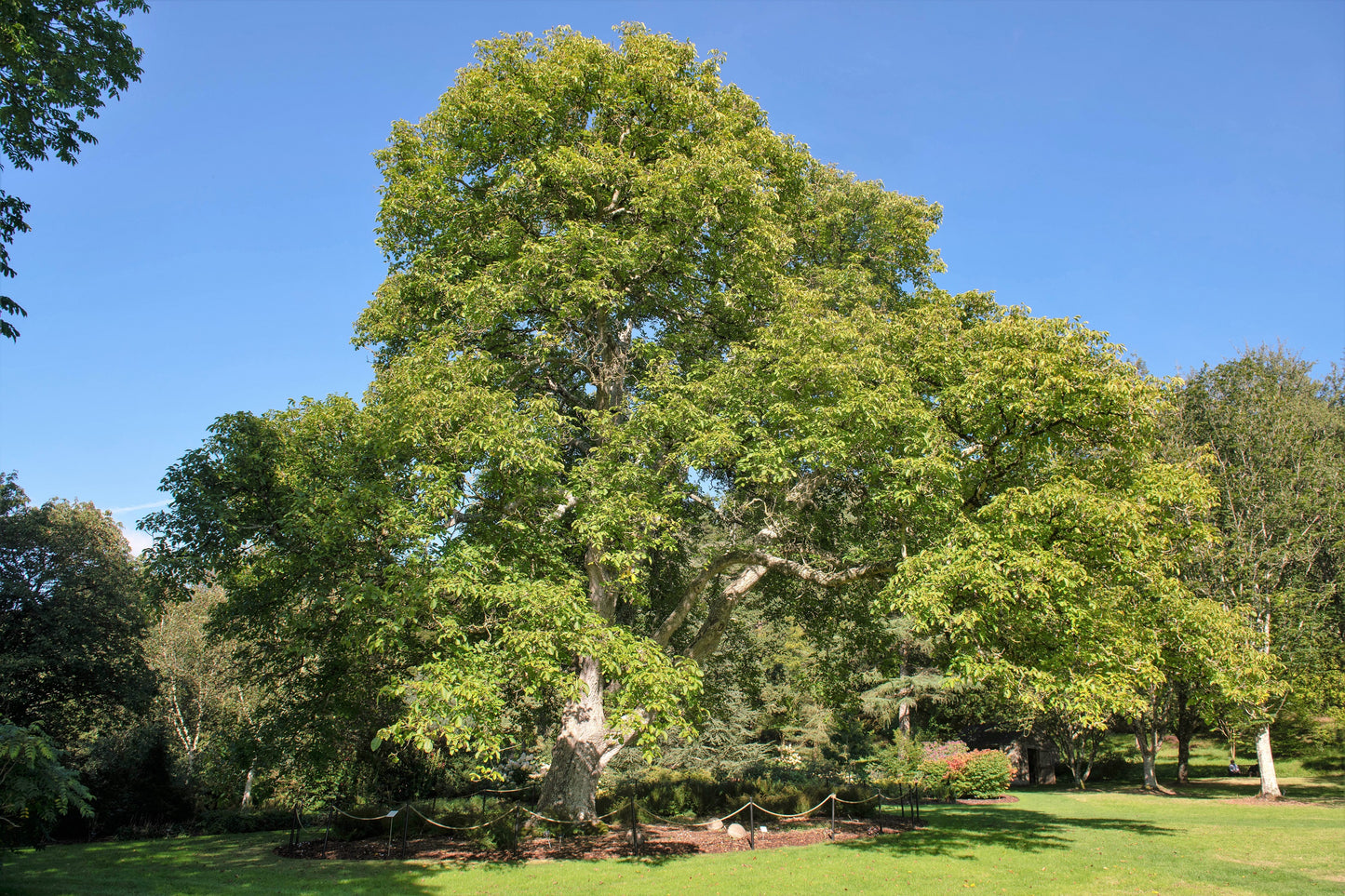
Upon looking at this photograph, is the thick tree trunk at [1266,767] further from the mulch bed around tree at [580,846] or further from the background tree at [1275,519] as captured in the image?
the mulch bed around tree at [580,846]

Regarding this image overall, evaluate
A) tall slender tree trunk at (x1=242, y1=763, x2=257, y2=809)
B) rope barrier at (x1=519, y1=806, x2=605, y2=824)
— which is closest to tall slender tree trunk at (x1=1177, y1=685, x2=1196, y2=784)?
rope barrier at (x1=519, y1=806, x2=605, y2=824)

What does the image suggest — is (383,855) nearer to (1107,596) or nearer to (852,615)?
(852,615)

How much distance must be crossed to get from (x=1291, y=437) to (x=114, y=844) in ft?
116

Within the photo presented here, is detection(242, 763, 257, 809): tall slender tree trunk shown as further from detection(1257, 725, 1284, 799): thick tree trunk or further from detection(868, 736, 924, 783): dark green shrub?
detection(1257, 725, 1284, 799): thick tree trunk

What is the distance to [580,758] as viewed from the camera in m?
14.5

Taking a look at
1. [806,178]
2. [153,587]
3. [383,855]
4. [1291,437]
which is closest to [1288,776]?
[1291,437]

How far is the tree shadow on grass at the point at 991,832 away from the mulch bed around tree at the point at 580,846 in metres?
1.05

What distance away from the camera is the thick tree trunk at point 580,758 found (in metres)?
14.4

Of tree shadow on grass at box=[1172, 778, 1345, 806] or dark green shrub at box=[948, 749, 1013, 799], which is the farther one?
dark green shrub at box=[948, 749, 1013, 799]

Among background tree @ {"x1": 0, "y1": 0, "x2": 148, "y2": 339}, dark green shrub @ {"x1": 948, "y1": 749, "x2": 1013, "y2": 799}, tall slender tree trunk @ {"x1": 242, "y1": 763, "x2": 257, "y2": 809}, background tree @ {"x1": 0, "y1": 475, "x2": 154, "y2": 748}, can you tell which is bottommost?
tall slender tree trunk @ {"x1": 242, "y1": 763, "x2": 257, "y2": 809}

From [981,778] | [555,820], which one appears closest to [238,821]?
[555,820]

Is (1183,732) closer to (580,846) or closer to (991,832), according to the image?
(991,832)

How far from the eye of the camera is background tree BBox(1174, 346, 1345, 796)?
2303 cm

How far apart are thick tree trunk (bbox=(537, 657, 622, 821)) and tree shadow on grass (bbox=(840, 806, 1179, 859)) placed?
486cm
